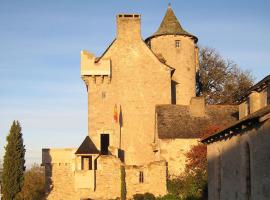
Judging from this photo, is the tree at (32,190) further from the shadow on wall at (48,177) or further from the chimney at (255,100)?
the chimney at (255,100)

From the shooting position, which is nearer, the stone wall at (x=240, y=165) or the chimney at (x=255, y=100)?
the stone wall at (x=240, y=165)

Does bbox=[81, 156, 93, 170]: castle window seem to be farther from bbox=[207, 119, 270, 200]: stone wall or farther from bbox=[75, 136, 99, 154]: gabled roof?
bbox=[207, 119, 270, 200]: stone wall

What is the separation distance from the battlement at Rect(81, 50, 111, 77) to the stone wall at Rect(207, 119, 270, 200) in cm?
2279

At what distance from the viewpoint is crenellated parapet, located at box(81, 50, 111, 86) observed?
4591 centimetres

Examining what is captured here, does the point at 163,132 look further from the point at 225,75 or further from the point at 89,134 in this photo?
the point at 225,75

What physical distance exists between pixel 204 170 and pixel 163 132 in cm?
500

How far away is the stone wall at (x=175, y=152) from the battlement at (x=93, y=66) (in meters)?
9.51

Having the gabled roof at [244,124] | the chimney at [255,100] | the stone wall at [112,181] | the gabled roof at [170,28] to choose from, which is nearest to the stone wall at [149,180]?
the stone wall at [112,181]

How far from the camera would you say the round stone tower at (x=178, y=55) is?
167 feet

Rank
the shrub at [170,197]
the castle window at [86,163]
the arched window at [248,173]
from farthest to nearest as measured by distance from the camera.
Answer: the castle window at [86,163] → the shrub at [170,197] → the arched window at [248,173]

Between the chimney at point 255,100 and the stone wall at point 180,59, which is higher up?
the stone wall at point 180,59

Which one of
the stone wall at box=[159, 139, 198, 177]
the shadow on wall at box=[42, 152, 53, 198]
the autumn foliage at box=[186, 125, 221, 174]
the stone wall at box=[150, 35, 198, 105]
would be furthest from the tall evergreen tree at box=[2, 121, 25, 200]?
the stone wall at box=[150, 35, 198, 105]

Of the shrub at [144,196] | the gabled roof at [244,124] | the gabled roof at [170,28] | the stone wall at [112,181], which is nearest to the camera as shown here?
the gabled roof at [244,124]

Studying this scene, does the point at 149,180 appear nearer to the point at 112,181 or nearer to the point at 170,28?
the point at 112,181
